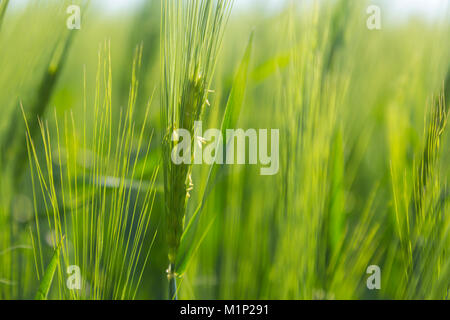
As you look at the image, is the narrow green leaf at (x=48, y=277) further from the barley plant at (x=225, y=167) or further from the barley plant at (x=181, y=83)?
the barley plant at (x=181, y=83)

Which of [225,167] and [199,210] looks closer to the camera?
[199,210]

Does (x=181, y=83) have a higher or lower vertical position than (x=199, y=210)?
higher

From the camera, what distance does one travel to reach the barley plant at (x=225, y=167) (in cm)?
34

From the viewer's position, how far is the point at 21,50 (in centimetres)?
43

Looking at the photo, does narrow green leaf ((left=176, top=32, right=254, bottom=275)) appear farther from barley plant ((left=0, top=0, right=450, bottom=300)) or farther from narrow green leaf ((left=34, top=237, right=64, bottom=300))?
narrow green leaf ((left=34, top=237, right=64, bottom=300))

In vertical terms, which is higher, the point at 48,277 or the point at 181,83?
the point at 181,83

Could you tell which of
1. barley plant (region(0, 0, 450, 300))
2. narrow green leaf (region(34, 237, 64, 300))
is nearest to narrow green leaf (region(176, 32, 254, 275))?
barley plant (region(0, 0, 450, 300))

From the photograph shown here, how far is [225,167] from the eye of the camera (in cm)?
48

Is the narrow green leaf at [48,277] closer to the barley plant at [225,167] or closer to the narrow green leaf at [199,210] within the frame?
the barley plant at [225,167]

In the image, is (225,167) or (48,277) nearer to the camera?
(48,277)

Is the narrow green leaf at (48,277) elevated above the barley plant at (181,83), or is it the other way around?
the barley plant at (181,83)

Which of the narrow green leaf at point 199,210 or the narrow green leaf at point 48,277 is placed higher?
the narrow green leaf at point 199,210

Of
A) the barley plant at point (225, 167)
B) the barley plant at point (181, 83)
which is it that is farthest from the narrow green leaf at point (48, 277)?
the barley plant at point (181, 83)
